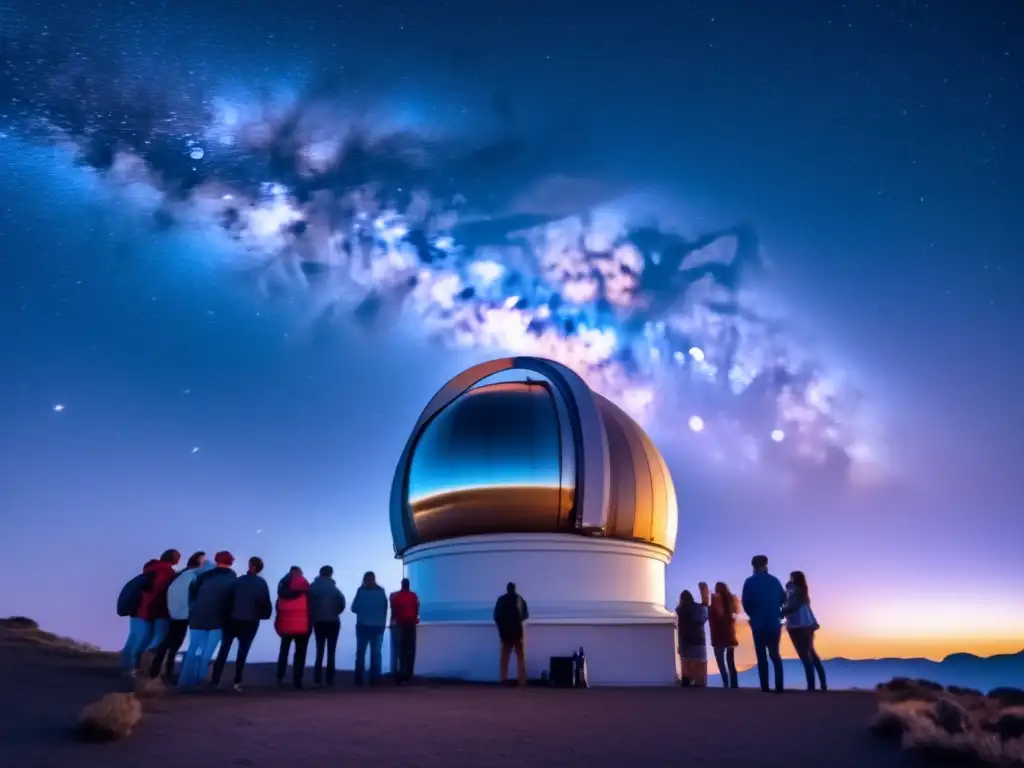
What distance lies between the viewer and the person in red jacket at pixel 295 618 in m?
11.5

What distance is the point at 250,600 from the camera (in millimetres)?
10703

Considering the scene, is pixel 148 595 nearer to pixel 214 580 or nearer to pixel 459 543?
pixel 214 580

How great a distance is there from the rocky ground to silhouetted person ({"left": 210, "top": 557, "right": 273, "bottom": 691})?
0.99 meters

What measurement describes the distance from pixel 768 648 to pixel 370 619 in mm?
6426

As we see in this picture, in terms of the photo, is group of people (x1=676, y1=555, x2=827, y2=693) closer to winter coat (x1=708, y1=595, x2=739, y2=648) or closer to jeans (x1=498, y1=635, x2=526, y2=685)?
winter coat (x1=708, y1=595, x2=739, y2=648)

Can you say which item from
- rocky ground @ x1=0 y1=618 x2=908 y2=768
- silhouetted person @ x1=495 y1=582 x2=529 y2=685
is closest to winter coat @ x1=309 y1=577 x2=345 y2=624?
rocky ground @ x1=0 y1=618 x2=908 y2=768

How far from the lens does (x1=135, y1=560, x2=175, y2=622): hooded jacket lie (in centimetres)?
1154

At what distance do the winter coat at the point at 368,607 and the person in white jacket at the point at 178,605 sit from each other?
2.54 m

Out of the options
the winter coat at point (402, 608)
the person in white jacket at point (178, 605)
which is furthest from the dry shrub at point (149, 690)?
the winter coat at point (402, 608)

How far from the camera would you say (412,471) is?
2105cm

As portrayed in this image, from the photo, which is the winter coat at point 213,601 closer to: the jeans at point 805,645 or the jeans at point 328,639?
the jeans at point 328,639

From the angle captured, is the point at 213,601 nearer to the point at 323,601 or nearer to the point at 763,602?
the point at 323,601

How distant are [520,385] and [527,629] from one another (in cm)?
680

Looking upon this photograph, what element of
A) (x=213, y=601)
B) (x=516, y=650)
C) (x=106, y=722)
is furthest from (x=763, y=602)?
(x=106, y=722)
